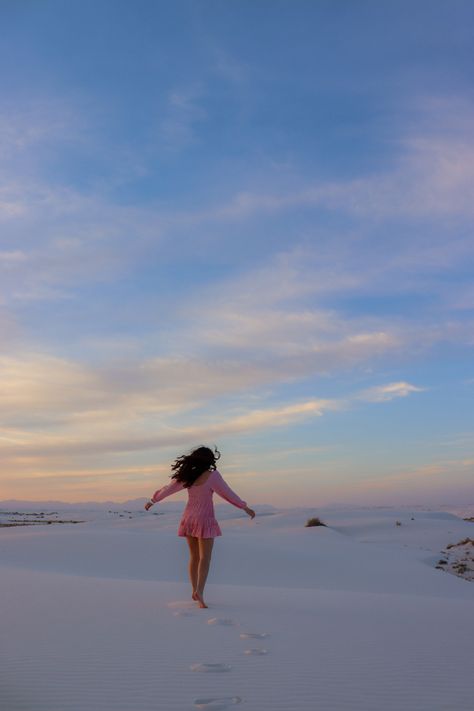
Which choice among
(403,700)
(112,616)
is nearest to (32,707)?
(403,700)

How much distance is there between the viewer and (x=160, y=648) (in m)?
6.41

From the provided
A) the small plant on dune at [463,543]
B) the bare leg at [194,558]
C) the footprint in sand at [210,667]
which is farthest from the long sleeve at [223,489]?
the small plant on dune at [463,543]

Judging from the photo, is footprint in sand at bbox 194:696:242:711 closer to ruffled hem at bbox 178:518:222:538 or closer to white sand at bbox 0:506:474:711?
white sand at bbox 0:506:474:711

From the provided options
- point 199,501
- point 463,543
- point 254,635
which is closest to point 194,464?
point 199,501

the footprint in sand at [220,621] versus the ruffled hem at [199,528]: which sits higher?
the ruffled hem at [199,528]

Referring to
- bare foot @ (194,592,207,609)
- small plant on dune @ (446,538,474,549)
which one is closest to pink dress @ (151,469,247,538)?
bare foot @ (194,592,207,609)

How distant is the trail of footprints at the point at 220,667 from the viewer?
4754 millimetres

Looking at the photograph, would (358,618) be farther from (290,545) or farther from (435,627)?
(290,545)

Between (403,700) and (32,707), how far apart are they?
2.61 meters

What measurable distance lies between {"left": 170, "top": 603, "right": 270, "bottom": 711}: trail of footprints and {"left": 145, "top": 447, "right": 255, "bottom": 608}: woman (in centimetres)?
71

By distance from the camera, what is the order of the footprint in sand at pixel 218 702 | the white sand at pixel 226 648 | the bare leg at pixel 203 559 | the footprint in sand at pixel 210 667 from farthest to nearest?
the bare leg at pixel 203 559, the footprint in sand at pixel 210 667, the white sand at pixel 226 648, the footprint in sand at pixel 218 702

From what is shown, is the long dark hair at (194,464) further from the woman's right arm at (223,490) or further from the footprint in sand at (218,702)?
the footprint in sand at (218,702)

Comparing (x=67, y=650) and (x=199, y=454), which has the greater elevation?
(x=199, y=454)

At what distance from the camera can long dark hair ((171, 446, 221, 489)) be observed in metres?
9.03
